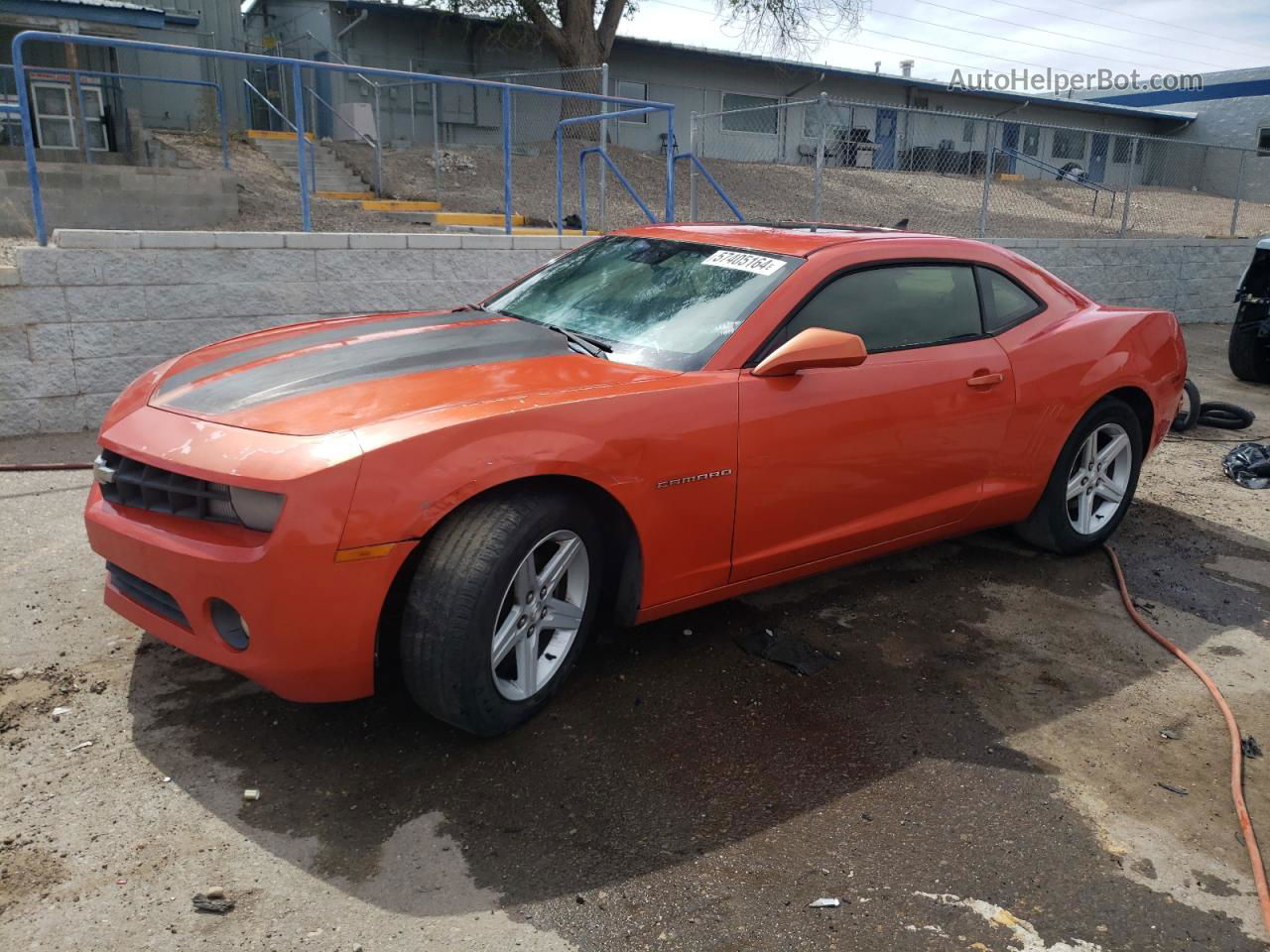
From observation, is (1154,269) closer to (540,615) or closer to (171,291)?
(171,291)

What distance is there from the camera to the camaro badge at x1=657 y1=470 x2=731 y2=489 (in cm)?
320

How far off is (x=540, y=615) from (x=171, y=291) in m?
4.68

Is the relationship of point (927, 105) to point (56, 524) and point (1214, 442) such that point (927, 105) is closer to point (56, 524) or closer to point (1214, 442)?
point (1214, 442)

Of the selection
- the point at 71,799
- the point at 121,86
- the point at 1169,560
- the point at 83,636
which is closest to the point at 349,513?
the point at 71,799

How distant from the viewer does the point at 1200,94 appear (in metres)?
37.6

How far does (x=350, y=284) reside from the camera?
715cm

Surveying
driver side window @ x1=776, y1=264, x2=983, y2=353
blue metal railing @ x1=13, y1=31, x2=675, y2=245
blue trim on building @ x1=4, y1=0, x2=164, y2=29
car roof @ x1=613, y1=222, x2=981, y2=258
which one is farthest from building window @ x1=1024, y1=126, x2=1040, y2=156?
driver side window @ x1=776, y1=264, x2=983, y2=353

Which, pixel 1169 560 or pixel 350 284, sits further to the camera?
pixel 350 284

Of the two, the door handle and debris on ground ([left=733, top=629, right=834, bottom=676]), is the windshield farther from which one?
debris on ground ([left=733, top=629, right=834, bottom=676])

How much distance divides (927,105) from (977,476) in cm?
3068

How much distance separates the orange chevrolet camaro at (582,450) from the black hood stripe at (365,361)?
14 mm

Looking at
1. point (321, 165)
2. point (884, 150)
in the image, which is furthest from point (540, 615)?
point (884, 150)

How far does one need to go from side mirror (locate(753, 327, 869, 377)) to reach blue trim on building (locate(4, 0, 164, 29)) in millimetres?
16814

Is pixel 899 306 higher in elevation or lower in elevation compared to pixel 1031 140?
lower
